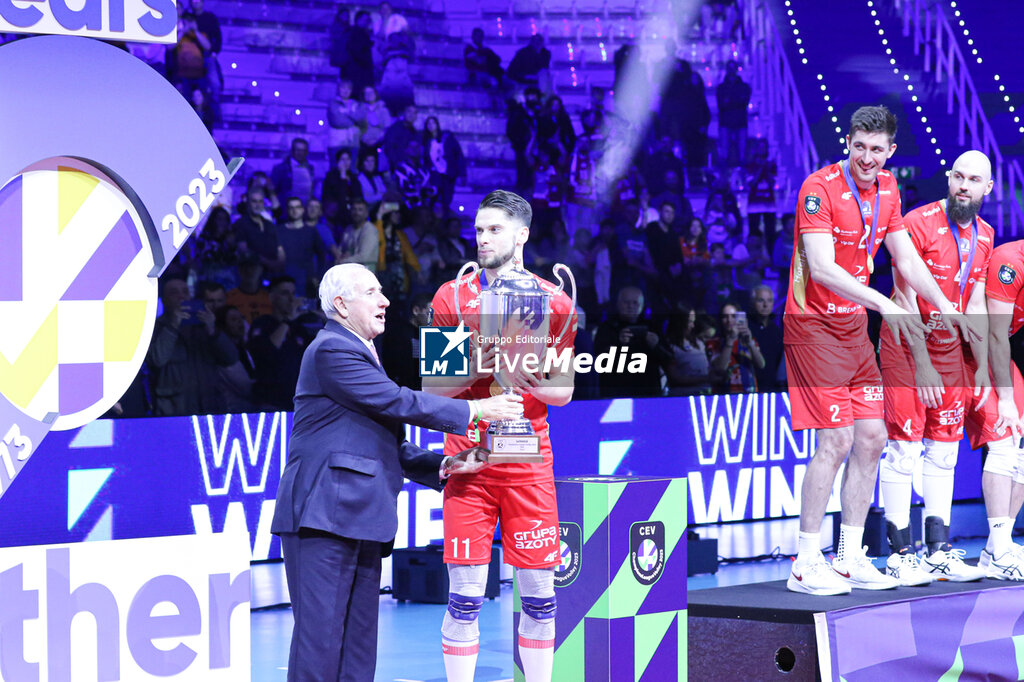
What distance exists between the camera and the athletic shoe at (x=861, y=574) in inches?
211

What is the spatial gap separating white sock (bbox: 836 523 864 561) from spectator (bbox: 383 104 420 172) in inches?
201

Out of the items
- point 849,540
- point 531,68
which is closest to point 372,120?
point 531,68

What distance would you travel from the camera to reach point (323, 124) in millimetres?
9578

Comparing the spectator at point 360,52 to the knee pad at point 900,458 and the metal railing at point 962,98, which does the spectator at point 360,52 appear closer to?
the metal railing at point 962,98

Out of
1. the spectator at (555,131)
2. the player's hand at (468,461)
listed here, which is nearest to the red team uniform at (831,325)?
the player's hand at (468,461)

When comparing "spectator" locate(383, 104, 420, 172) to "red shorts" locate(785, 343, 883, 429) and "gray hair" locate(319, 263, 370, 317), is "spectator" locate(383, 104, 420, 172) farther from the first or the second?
"gray hair" locate(319, 263, 370, 317)

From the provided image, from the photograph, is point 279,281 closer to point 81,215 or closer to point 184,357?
point 184,357

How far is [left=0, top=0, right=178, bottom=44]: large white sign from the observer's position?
4.62m

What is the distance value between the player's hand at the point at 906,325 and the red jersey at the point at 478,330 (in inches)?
70.2

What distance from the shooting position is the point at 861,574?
17.6 feet

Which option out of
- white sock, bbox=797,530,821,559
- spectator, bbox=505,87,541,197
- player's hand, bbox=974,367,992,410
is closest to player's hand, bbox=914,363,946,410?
player's hand, bbox=974,367,992,410

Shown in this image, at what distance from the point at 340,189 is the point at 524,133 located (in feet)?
6.35

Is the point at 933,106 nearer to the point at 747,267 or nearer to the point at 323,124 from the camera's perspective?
the point at 747,267

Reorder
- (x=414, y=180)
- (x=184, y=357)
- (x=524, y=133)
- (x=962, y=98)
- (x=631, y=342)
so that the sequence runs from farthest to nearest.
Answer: (x=962, y=98) → (x=524, y=133) → (x=414, y=180) → (x=631, y=342) → (x=184, y=357)
